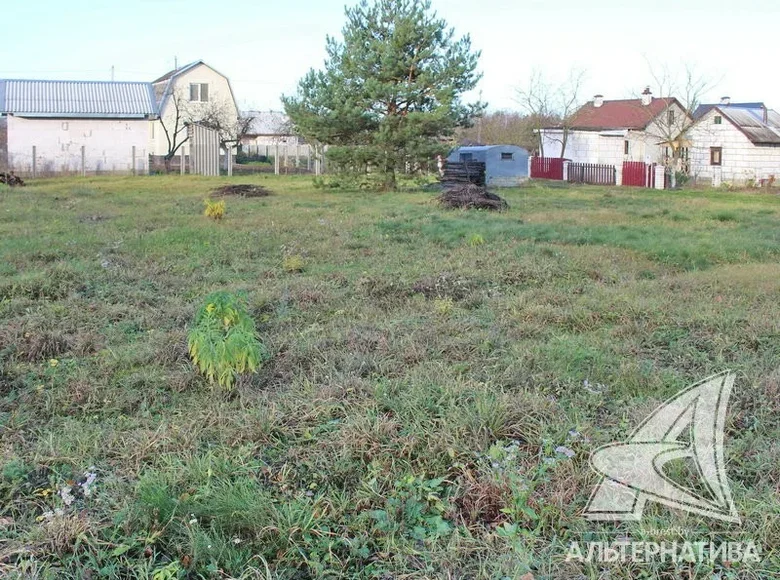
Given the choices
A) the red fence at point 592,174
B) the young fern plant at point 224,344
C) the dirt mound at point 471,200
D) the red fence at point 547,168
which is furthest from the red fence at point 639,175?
the young fern plant at point 224,344

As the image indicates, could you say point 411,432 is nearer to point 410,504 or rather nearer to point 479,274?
point 410,504

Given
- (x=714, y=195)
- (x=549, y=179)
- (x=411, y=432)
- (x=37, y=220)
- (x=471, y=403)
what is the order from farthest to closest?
1. (x=549, y=179)
2. (x=714, y=195)
3. (x=37, y=220)
4. (x=471, y=403)
5. (x=411, y=432)

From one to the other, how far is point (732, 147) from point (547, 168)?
902 cm

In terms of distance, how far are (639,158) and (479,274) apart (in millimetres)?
30785

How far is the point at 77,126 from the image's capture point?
104ft

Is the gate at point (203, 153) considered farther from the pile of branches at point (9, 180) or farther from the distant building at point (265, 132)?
the distant building at point (265, 132)

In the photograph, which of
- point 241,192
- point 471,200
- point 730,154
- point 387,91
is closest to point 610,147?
point 730,154

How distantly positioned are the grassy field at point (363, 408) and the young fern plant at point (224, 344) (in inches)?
5.1

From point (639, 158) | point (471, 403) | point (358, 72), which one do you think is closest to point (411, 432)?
point (471, 403)

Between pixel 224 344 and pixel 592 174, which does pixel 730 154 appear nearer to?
pixel 592 174

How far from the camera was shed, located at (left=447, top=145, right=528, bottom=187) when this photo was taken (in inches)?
1090

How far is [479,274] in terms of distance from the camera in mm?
7688

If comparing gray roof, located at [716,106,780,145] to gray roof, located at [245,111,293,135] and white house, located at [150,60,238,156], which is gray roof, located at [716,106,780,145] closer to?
white house, located at [150,60,238,156]

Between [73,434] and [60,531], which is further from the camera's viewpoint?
[73,434]
